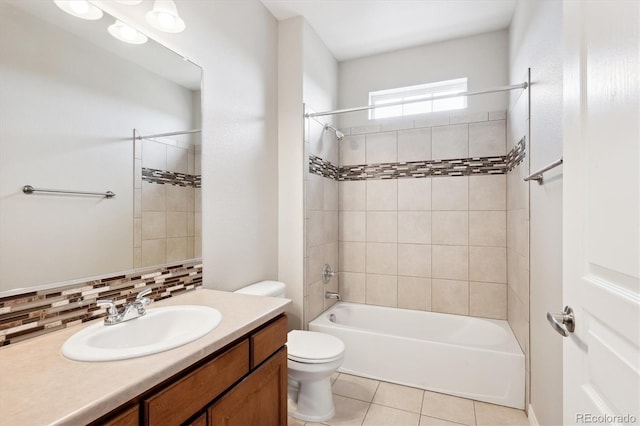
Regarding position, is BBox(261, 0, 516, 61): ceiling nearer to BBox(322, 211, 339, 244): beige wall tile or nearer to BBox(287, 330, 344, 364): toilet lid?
BBox(322, 211, 339, 244): beige wall tile

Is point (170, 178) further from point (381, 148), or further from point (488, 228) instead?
point (488, 228)

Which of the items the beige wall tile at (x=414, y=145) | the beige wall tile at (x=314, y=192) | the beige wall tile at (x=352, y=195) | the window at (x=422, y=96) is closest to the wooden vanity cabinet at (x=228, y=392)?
the beige wall tile at (x=314, y=192)

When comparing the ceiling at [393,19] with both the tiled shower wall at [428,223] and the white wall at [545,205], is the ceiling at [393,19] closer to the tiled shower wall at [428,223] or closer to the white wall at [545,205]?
the white wall at [545,205]

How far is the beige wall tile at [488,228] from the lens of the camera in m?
2.61

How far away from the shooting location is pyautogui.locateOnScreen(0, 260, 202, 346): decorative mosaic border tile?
0.98m

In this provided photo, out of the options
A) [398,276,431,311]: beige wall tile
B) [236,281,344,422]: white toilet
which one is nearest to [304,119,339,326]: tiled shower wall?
[236,281,344,422]: white toilet

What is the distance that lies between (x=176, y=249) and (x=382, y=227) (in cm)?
194

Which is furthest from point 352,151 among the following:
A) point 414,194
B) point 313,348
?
point 313,348

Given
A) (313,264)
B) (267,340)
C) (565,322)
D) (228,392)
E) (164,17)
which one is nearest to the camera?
(565,322)

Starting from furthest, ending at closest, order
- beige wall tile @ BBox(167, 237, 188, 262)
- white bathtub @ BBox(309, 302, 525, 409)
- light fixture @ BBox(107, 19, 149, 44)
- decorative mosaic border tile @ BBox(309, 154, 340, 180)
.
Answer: decorative mosaic border tile @ BBox(309, 154, 340, 180) → white bathtub @ BBox(309, 302, 525, 409) → beige wall tile @ BBox(167, 237, 188, 262) → light fixture @ BBox(107, 19, 149, 44)

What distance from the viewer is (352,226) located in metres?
3.08

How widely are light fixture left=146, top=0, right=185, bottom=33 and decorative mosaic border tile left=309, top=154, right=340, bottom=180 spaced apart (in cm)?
133

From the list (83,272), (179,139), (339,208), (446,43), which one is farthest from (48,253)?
(446,43)

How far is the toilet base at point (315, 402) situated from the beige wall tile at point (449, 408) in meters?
0.60
